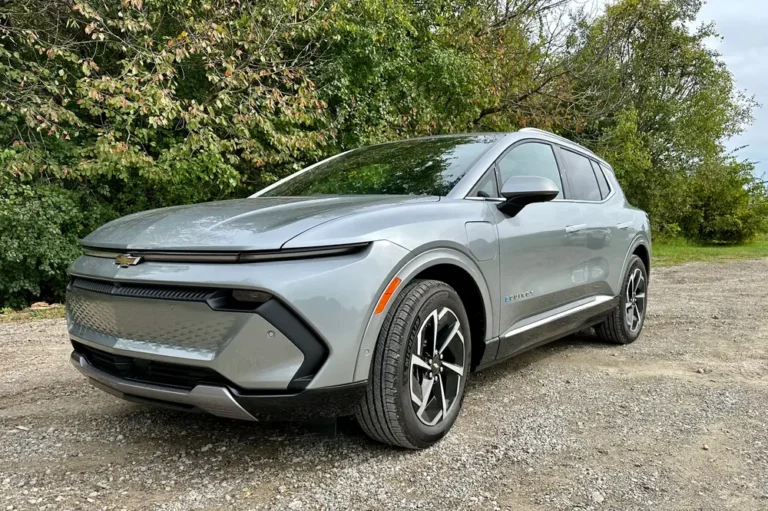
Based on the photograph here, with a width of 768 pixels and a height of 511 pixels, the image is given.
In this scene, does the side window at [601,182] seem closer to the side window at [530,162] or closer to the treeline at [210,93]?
the side window at [530,162]

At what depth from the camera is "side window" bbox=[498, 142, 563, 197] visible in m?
3.28

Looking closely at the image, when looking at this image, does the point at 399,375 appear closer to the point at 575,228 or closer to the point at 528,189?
the point at 528,189

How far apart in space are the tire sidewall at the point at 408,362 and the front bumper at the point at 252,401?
225 mm

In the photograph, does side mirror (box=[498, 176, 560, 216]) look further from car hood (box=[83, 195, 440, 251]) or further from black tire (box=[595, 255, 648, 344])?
black tire (box=[595, 255, 648, 344])

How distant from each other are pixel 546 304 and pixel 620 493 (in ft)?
4.37

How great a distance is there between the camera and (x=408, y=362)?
2.39m

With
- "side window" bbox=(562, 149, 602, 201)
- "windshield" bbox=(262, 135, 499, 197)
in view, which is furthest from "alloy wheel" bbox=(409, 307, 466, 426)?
"side window" bbox=(562, 149, 602, 201)

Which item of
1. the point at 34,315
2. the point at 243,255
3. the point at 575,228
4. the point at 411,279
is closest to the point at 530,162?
the point at 575,228

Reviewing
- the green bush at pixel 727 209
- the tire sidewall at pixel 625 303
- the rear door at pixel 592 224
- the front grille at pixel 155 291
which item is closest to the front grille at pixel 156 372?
the front grille at pixel 155 291

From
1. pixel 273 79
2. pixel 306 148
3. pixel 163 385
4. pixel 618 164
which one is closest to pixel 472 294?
pixel 163 385

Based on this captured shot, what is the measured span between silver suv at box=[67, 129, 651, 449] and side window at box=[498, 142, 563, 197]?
25mm

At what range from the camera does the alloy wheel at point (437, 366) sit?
2.48 meters

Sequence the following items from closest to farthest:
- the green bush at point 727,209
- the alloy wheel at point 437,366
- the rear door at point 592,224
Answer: the alloy wheel at point 437,366 → the rear door at point 592,224 → the green bush at point 727,209

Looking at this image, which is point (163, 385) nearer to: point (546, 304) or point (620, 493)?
point (620, 493)
